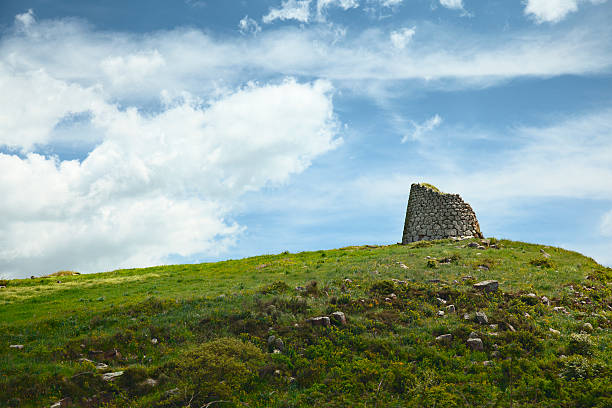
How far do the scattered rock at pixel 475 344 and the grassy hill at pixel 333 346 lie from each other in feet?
0.14

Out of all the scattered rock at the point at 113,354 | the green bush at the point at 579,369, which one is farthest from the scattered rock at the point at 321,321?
the green bush at the point at 579,369

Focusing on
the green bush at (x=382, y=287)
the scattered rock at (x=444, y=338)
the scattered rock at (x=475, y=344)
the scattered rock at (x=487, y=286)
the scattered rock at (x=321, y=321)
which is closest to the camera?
the scattered rock at (x=475, y=344)

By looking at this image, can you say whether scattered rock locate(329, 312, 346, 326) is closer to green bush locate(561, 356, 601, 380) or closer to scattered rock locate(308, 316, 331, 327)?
scattered rock locate(308, 316, 331, 327)

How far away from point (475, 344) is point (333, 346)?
473 centimetres

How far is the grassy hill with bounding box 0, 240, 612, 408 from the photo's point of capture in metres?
11.9

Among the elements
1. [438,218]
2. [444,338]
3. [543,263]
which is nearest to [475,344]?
[444,338]

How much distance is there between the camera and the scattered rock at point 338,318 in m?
15.7

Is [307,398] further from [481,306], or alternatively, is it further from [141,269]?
[141,269]

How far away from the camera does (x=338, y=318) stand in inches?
626

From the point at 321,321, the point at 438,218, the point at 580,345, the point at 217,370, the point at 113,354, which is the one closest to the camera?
the point at 217,370

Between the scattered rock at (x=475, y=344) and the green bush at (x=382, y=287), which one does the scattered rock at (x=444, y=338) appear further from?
the green bush at (x=382, y=287)

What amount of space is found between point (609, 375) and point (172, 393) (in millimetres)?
12770

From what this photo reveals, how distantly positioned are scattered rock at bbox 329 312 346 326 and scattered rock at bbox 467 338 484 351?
4.38m

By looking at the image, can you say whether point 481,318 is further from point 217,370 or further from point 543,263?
point 543,263
